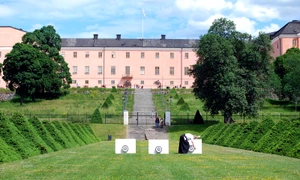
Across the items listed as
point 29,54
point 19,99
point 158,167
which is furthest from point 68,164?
point 19,99

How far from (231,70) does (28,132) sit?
27.3 m

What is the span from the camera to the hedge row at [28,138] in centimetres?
1652

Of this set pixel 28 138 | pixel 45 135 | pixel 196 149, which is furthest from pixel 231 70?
pixel 28 138

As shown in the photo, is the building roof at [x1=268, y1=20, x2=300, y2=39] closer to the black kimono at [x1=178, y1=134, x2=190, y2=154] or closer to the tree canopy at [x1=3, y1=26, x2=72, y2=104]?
the tree canopy at [x1=3, y1=26, x2=72, y2=104]

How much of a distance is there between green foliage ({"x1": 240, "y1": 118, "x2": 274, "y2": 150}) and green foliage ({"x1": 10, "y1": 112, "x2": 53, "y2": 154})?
9536mm

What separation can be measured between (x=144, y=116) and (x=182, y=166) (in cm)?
4226

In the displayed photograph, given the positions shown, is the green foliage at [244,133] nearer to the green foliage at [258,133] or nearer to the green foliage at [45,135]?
the green foliage at [258,133]

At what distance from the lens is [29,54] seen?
214 feet

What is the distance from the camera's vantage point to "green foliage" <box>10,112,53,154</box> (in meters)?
19.2

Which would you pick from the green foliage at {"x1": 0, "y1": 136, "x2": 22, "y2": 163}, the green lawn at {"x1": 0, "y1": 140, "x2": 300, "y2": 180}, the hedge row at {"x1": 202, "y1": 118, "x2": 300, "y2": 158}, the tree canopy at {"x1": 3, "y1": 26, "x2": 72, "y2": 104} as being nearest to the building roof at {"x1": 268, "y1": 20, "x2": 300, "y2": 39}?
the tree canopy at {"x1": 3, "y1": 26, "x2": 72, "y2": 104}

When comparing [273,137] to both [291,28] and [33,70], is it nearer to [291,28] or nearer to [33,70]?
[33,70]

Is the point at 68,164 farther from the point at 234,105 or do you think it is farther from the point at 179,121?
the point at 179,121

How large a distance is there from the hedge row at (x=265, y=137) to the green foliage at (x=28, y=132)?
922cm

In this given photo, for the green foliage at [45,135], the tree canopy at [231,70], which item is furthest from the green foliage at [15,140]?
the tree canopy at [231,70]
